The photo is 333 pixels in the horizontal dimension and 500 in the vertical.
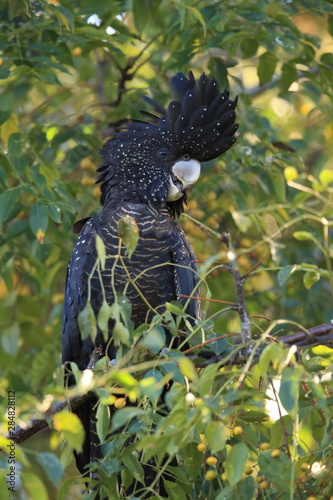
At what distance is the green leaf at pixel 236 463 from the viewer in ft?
5.54

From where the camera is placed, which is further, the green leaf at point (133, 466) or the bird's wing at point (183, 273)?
the bird's wing at point (183, 273)

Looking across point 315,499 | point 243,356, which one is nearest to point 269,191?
point 243,356

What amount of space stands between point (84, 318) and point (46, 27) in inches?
74.3

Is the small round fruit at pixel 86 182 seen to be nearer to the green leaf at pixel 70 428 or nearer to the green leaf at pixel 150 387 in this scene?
the green leaf at pixel 150 387

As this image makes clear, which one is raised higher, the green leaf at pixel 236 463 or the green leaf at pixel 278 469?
the green leaf at pixel 236 463

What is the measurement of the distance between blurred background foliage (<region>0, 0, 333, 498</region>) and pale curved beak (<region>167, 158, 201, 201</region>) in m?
0.26

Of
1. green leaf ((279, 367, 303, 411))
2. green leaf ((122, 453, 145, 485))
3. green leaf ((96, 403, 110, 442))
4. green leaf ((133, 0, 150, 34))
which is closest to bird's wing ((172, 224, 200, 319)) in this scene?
green leaf ((133, 0, 150, 34))

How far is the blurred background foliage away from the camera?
10.6ft

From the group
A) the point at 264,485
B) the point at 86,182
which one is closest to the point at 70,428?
the point at 264,485

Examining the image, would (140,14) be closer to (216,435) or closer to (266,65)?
(266,65)

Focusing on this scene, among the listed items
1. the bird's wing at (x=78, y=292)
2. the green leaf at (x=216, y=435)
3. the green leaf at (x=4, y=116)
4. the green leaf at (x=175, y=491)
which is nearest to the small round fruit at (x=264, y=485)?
the green leaf at (x=175, y=491)

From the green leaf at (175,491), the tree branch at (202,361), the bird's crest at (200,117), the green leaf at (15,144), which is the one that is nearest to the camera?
the tree branch at (202,361)

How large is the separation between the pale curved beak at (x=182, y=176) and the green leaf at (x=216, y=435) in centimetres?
181

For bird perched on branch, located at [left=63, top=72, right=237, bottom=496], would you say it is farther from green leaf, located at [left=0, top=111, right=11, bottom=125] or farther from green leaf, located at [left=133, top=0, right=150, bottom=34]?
green leaf, located at [left=0, top=111, right=11, bottom=125]
